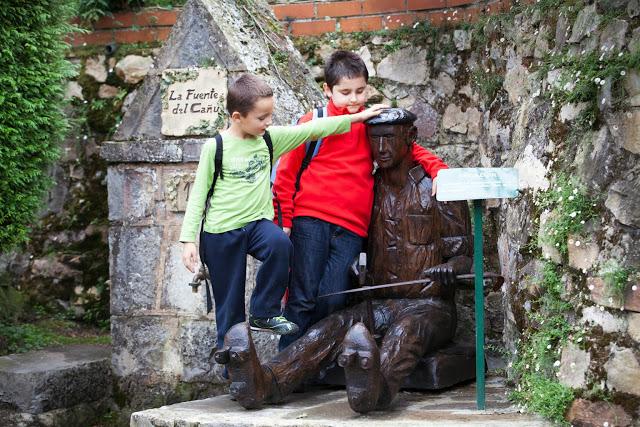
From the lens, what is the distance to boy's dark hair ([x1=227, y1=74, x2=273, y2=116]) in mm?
4504

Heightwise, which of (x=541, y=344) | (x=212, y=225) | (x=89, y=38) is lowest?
(x=541, y=344)

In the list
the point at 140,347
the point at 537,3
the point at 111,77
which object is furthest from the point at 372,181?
the point at 111,77

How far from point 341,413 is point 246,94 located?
145 centimetres

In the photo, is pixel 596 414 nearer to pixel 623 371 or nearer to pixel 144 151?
pixel 623 371

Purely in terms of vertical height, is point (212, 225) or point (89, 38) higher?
point (89, 38)

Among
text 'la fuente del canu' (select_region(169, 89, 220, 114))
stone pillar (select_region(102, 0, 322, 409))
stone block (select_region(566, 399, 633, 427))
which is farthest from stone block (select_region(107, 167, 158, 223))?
stone block (select_region(566, 399, 633, 427))

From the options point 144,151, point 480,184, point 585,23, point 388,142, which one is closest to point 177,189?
point 144,151

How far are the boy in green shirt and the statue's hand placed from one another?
646 millimetres

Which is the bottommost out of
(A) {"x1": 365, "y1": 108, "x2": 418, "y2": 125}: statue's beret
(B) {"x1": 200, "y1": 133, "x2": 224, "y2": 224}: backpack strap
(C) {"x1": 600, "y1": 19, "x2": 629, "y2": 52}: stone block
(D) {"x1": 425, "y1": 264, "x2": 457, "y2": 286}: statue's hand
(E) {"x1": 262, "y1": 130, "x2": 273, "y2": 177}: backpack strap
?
(D) {"x1": 425, "y1": 264, "x2": 457, "y2": 286}: statue's hand

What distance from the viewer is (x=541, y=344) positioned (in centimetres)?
414

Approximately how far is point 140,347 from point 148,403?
12.7 inches

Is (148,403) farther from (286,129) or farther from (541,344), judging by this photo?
(541,344)

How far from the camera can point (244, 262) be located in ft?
15.1

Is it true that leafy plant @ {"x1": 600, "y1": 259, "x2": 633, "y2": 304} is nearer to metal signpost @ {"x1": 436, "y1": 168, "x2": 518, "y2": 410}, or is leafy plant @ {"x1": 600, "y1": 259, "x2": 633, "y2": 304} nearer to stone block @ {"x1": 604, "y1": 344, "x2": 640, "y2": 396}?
stone block @ {"x1": 604, "y1": 344, "x2": 640, "y2": 396}
